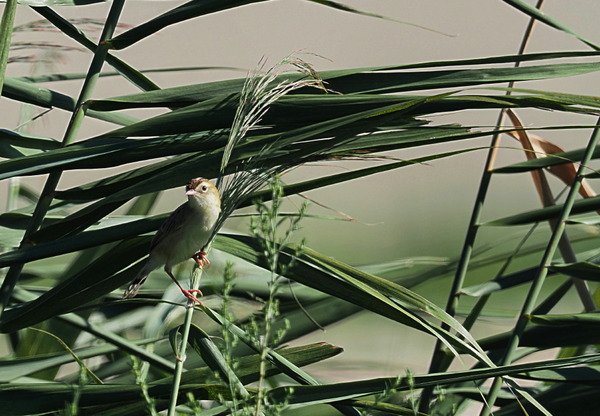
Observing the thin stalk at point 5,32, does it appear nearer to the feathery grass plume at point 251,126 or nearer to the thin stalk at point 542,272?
the feathery grass plume at point 251,126

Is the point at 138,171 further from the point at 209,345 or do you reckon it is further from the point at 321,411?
the point at 321,411

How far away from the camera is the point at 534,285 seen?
40.0 inches

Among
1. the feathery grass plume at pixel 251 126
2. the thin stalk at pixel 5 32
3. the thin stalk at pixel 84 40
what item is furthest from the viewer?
the thin stalk at pixel 84 40

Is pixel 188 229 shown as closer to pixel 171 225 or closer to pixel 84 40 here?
pixel 171 225

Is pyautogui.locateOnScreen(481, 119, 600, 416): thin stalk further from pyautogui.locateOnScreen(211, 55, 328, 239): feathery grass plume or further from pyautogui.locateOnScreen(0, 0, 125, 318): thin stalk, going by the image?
pyautogui.locateOnScreen(0, 0, 125, 318): thin stalk

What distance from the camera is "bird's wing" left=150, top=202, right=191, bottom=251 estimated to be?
86cm

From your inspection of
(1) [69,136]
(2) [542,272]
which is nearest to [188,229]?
(1) [69,136]

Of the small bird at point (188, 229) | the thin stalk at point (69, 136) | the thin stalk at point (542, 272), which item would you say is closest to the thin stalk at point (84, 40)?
the thin stalk at point (69, 136)

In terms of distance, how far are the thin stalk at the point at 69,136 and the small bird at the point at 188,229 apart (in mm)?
119

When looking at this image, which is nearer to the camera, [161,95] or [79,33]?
[161,95]

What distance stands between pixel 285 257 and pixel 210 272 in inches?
29.0

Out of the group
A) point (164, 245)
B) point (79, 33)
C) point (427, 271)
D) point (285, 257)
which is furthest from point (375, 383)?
point (427, 271)

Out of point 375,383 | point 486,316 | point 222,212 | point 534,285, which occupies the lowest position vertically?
point 375,383

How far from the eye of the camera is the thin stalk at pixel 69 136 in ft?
2.79
